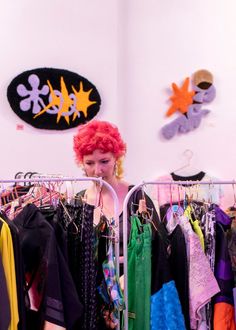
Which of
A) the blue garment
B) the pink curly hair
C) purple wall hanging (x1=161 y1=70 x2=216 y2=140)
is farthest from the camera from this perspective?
purple wall hanging (x1=161 y1=70 x2=216 y2=140)

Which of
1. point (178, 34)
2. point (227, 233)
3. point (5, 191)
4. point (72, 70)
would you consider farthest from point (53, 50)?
point (227, 233)

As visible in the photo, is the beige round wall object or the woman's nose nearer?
the woman's nose

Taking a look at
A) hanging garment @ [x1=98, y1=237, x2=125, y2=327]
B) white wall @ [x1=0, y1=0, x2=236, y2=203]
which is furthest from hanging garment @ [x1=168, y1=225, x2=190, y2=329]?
white wall @ [x1=0, y1=0, x2=236, y2=203]

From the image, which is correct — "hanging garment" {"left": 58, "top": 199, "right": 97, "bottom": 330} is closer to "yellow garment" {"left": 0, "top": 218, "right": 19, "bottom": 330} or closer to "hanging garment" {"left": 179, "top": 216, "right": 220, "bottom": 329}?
"yellow garment" {"left": 0, "top": 218, "right": 19, "bottom": 330}

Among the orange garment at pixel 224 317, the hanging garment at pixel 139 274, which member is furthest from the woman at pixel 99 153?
the orange garment at pixel 224 317

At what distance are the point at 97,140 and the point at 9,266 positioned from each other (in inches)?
35.3

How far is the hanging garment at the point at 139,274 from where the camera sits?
1439 millimetres

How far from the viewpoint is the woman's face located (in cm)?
203

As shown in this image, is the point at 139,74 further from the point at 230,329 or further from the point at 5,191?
the point at 230,329

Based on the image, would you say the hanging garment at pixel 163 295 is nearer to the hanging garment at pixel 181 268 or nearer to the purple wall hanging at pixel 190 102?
the hanging garment at pixel 181 268

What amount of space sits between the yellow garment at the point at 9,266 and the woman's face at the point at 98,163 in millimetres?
799

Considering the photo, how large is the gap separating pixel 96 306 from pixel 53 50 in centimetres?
203

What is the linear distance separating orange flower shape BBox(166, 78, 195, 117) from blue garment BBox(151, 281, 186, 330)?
1.81 meters

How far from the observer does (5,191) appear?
6.79 ft
